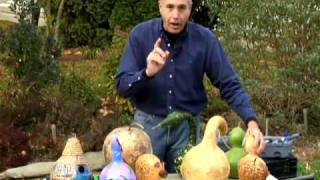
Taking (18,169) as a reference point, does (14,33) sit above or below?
above

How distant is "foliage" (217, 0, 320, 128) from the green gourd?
5.34 metres

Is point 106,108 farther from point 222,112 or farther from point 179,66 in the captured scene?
point 179,66

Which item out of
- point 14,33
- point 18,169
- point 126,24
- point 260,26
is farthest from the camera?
point 126,24

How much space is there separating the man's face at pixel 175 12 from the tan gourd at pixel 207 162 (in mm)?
702

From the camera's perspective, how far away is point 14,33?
28.0ft

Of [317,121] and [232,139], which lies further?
[317,121]

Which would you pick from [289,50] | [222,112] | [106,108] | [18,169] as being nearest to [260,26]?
[289,50]

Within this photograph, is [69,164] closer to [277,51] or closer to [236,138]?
[236,138]

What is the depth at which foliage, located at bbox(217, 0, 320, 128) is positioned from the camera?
8945 millimetres

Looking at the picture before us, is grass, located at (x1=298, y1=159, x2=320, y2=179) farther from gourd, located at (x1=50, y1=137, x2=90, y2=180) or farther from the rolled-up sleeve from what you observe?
gourd, located at (x1=50, y1=137, x2=90, y2=180)

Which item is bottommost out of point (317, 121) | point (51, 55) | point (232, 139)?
point (317, 121)

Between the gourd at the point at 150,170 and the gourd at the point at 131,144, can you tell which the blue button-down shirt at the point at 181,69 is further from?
the gourd at the point at 150,170

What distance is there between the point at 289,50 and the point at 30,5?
10.2ft

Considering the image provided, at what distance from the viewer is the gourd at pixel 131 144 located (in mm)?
3279
